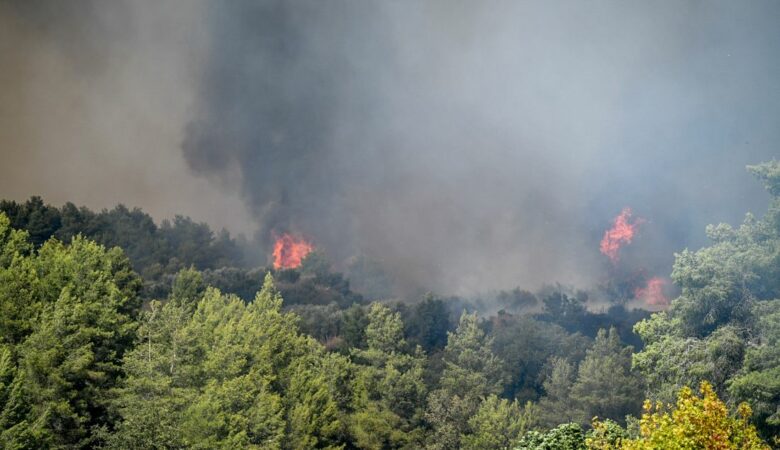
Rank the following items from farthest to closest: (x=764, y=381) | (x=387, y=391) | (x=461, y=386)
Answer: (x=461, y=386) < (x=387, y=391) < (x=764, y=381)

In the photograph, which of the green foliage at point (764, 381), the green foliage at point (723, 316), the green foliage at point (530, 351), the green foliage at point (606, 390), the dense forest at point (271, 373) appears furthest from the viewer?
the green foliage at point (530, 351)

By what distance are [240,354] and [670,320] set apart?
37.0 m

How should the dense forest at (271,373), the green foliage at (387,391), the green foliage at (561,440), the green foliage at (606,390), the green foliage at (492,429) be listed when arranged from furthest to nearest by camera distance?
the green foliage at (606,390), the green foliage at (492,429), the green foliage at (387,391), the dense forest at (271,373), the green foliage at (561,440)

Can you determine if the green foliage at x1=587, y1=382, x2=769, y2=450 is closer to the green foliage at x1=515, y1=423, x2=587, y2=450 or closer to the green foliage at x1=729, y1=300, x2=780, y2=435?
the green foliage at x1=515, y1=423, x2=587, y2=450

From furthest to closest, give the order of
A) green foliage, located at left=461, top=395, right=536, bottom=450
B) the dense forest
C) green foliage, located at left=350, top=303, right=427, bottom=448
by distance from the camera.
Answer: green foliage, located at left=461, top=395, right=536, bottom=450, green foliage, located at left=350, top=303, right=427, bottom=448, the dense forest

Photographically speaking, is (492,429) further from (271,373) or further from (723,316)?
(723,316)

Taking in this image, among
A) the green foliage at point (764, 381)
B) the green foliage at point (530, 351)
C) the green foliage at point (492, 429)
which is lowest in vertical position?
the green foliage at point (764, 381)

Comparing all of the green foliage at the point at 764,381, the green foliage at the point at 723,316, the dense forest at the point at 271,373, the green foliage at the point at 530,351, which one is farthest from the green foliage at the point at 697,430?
the green foliage at the point at 530,351

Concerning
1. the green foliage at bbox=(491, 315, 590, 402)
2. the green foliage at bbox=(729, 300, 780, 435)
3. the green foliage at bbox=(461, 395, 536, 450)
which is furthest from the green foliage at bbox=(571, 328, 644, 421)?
the green foliage at bbox=(729, 300, 780, 435)

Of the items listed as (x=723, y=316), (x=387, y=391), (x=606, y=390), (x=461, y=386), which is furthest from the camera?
(x=606, y=390)

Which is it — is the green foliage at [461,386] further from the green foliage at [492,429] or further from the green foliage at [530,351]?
the green foliage at [530,351]

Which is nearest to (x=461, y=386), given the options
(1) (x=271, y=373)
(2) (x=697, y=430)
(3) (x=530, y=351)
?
(3) (x=530, y=351)

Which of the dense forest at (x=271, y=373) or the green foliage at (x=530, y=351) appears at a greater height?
the green foliage at (x=530, y=351)

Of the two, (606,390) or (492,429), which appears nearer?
(492,429)
